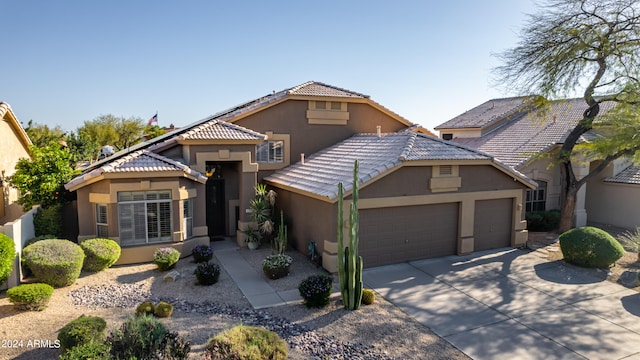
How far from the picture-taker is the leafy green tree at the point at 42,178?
51.9 feet

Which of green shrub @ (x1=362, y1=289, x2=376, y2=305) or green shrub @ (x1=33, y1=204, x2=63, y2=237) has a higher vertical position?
green shrub @ (x1=33, y1=204, x2=63, y2=237)

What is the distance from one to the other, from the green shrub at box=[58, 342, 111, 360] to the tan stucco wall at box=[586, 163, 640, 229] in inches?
977

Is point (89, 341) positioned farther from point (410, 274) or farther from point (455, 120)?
point (455, 120)

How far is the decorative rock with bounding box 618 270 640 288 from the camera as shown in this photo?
45.1 ft

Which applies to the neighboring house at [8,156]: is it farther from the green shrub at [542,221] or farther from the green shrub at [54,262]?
the green shrub at [542,221]

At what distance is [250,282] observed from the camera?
1377 centimetres

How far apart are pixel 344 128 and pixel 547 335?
13.9m

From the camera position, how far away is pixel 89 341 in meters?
7.98

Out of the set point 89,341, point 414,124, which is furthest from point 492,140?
point 89,341

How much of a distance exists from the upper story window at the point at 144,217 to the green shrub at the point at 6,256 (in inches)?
142

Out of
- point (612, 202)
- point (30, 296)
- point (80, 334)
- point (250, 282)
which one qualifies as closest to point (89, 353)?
point (80, 334)

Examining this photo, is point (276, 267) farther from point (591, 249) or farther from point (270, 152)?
point (591, 249)

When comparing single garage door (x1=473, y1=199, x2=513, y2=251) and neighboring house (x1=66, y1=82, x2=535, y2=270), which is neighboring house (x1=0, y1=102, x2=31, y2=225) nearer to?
neighboring house (x1=66, y1=82, x2=535, y2=270)

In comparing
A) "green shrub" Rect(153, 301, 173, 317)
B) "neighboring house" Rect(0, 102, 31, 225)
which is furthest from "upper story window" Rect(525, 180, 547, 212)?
"neighboring house" Rect(0, 102, 31, 225)
